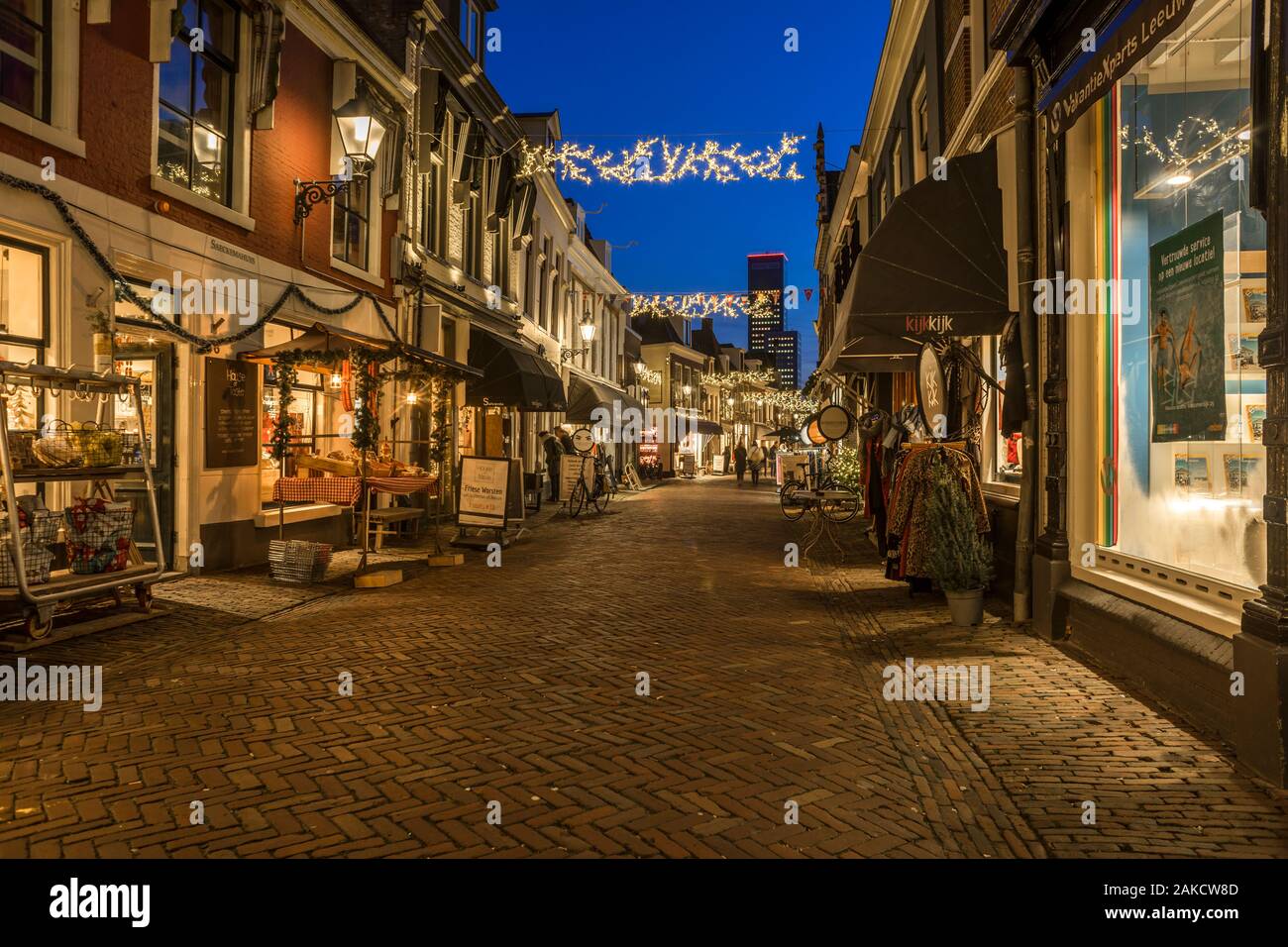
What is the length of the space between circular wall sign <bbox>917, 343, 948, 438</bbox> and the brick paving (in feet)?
6.28

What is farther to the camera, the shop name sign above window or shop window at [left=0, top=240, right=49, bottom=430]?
shop window at [left=0, top=240, right=49, bottom=430]

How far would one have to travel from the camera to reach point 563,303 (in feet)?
92.3

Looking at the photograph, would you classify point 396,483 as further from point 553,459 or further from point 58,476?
point 553,459

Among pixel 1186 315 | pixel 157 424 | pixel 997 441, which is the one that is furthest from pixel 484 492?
pixel 1186 315

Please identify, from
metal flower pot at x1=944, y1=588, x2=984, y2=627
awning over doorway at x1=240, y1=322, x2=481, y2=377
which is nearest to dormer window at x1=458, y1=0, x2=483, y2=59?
awning over doorway at x1=240, y1=322, x2=481, y2=377

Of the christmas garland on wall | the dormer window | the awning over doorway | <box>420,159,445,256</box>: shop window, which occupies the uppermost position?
the dormer window

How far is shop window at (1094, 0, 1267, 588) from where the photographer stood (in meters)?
4.59

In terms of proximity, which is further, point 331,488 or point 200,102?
point 331,488

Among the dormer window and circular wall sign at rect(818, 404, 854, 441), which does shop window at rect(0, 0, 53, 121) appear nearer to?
circular wall sign at rect(818, 404, 854, 441)

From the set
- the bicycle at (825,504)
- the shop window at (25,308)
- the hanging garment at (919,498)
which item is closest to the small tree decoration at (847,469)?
the bicycle at (825,504)

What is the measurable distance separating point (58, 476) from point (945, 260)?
23.1ft

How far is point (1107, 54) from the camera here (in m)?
5.11

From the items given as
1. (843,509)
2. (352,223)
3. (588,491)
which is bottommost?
(843,509)

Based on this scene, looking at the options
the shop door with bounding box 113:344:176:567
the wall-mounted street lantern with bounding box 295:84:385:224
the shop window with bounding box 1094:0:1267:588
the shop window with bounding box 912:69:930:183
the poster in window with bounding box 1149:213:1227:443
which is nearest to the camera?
the shop window with bounding box 1094:0:1267:588
